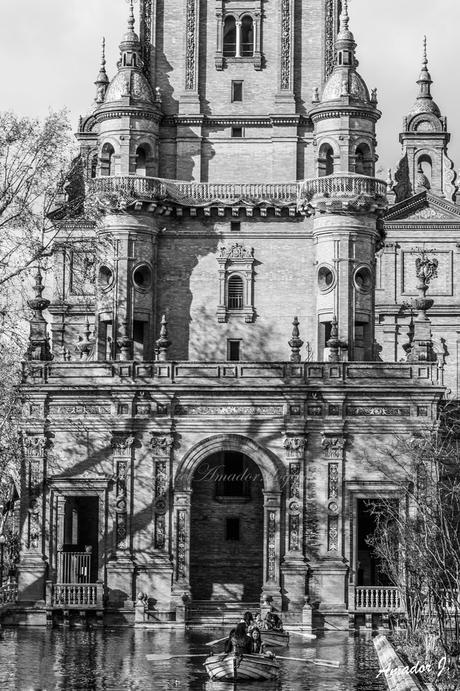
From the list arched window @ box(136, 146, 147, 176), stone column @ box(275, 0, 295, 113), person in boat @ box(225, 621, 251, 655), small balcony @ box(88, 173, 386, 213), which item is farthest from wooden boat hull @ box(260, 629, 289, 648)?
stone column @ box(275, 0, 295, 113)

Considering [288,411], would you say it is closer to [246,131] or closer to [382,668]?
[246,131]

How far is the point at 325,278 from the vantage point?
90.4m

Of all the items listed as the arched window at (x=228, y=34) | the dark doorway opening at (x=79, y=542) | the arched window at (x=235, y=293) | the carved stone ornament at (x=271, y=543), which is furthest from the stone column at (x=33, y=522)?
the arched window at (x=228, y=34)

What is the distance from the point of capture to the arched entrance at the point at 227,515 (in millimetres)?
83500

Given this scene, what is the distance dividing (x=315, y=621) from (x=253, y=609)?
2985 mm

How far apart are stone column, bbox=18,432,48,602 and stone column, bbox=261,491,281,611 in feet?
33.8

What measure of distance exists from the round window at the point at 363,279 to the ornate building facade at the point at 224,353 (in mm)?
280

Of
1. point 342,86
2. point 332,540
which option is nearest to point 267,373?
point 332,540

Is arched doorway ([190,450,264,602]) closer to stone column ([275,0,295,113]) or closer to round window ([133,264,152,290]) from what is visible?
round window ([133,264,152,290])

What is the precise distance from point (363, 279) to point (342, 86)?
31.8 feet

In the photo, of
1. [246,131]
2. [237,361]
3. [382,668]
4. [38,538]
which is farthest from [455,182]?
[382,668]

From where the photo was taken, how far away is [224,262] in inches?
3622

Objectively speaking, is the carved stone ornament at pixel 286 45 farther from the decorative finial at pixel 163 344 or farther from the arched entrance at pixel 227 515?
the arched entrance at pixel 227 515

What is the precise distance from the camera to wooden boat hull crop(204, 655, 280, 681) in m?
62.2
